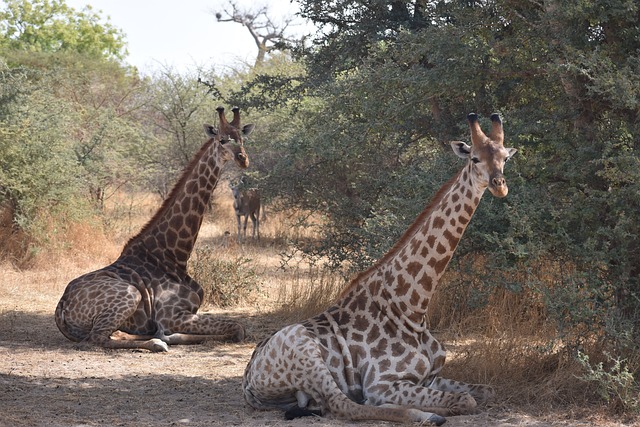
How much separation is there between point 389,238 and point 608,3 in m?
3.03

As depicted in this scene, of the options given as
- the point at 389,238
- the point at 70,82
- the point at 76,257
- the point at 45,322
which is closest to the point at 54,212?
the point at 76,257

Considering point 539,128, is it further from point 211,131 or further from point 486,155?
point 211,131

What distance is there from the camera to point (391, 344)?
626 centimetres

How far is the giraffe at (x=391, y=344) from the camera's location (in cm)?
606

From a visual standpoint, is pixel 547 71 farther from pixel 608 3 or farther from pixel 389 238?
pixel 389 238

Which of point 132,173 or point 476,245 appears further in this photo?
point 132,173

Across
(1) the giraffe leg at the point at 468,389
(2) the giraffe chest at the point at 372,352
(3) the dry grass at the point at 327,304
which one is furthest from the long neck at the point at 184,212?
(1) the giraffe leg at the point at 468,389

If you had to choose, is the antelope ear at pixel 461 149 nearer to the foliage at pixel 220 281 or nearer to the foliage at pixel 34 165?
the foliage at pixel 220 281

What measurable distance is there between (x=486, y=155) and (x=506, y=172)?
194cm

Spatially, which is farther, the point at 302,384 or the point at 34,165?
the point at 34,165

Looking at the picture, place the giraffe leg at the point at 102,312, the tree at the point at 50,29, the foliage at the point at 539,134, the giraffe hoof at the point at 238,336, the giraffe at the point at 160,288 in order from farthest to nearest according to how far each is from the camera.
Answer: the tree at the point at 50,29, the giraffe hoof at the point at 238,336, the giraffe at the point at 160,288, the giraffe leg at the point at 102,312, the foliage at the point at 539,134

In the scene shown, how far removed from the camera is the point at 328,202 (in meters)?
12.8

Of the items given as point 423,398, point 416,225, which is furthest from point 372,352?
point 416,225

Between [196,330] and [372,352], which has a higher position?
[372,352]
